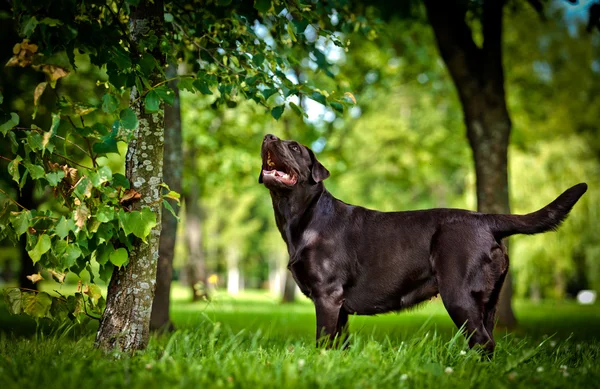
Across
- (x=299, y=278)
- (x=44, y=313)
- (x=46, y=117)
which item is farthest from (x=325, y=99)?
(x=46, y=117)

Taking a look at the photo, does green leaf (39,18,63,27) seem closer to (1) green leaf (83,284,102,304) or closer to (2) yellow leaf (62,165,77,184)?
(2) yellow leaf (62,165,77,184)

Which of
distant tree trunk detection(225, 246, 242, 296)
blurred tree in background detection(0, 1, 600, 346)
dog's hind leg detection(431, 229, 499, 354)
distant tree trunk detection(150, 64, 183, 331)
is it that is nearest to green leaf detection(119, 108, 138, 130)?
dog's hind leg detection(431, 229, 499, 354)

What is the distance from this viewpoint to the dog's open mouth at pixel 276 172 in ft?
14.7

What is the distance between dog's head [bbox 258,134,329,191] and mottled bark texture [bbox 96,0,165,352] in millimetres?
856

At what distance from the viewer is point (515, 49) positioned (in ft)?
55.4

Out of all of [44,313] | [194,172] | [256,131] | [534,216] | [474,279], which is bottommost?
[44,313]

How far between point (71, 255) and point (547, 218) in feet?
11.0

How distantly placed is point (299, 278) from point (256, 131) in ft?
43.7

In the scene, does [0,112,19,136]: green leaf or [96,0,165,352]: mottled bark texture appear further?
[96,0,165,352]: mottled bark texture

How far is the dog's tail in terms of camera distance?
4004 mm

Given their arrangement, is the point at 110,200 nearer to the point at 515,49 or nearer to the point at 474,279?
the point at 474,279

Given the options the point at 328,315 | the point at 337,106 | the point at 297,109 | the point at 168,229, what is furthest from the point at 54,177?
the point at 168,229

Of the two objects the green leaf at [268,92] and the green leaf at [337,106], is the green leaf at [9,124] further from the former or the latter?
the green leaf at [337,106]

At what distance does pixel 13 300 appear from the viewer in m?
3.71
